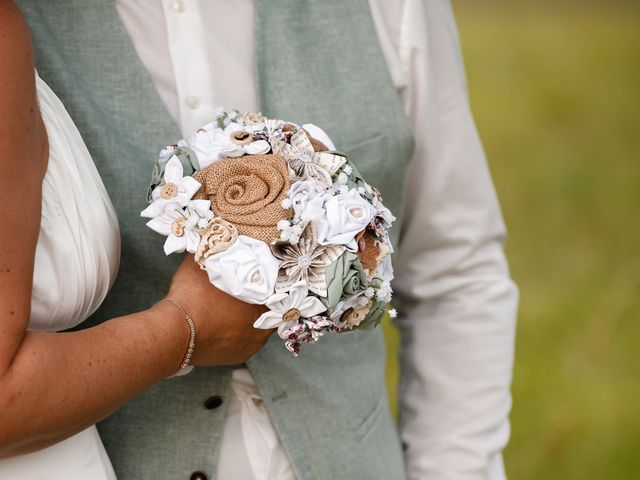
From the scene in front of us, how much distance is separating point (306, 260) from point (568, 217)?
17.9ft

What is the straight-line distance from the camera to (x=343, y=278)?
159 cm

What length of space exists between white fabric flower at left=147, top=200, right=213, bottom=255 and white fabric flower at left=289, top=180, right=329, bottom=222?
133 mm

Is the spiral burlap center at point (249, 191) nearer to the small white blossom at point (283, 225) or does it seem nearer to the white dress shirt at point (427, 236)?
the small white blossom at point (283, 225)

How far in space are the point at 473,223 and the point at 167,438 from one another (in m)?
0.85

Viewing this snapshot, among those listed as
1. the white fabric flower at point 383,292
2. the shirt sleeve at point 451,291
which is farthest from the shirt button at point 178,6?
the white fabric flower at point 383,292

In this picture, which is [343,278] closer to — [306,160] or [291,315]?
[291,315]

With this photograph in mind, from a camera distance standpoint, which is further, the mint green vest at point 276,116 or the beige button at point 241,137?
the mint green vest at point 276,116

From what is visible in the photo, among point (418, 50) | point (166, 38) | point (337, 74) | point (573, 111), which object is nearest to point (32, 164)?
point (166, 38)

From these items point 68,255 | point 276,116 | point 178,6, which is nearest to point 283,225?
point 68,255

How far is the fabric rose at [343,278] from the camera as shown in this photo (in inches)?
62.1

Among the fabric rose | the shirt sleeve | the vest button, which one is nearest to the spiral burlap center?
the fabric rose

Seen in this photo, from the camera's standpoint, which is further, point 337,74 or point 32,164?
point 337,74

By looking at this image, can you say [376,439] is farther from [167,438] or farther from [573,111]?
[573,111]

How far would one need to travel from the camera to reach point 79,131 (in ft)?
6.02
